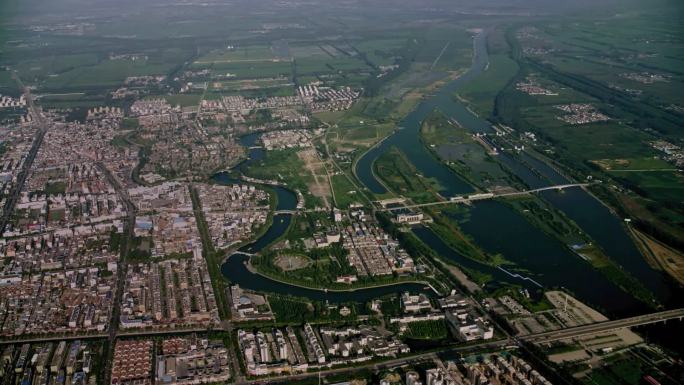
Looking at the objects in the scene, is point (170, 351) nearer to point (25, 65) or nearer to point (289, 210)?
point (289, 210)

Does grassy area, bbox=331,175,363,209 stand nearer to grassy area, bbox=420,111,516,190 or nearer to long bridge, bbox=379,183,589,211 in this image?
long bridge, bbox=379,183,589,211

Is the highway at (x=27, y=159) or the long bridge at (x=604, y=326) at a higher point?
the highway at (x=27, y=159)

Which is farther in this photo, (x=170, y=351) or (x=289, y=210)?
(x=289, y=210)

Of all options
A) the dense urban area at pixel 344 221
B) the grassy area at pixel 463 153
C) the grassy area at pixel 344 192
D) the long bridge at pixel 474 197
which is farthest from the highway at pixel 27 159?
the grassy area at pixel 463 153

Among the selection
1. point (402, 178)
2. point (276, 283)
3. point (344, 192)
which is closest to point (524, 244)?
point (402, 178)

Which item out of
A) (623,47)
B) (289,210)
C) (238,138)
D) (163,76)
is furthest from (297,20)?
(289,210)

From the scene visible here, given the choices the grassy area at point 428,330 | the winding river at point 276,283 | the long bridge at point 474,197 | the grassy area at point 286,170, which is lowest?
the grassy area at point 428,330

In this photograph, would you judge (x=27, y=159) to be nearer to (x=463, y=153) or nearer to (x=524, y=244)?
(x=463, y=153)

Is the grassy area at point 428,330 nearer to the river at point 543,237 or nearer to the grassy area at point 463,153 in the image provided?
the river at point 543,237
